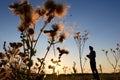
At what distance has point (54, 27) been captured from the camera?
7578mm

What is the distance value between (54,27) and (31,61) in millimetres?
1368

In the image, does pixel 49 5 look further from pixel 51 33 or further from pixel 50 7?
pixel 51 33

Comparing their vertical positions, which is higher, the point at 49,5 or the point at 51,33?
the point at 49,5

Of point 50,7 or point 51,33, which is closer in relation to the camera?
point 50,7

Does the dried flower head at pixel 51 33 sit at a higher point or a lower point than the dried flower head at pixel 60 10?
lower

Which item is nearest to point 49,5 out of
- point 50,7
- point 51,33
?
point 50,7

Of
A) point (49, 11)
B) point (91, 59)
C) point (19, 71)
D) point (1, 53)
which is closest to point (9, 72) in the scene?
point (19, 71)

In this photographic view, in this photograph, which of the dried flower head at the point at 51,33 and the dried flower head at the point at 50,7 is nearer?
the dried flower head at the point at 50,7

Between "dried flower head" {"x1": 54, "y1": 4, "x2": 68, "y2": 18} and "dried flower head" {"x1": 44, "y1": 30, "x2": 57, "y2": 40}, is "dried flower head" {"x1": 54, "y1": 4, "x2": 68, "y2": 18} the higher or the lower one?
the higher one

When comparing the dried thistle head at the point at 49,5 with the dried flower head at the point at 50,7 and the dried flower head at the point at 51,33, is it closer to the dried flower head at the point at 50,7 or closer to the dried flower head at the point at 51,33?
the dried flower head at the point at 50,7

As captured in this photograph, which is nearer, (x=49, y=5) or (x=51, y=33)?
(x=49, y=5)

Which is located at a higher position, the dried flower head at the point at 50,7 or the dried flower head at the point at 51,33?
the dried flower head at the point at 50,7

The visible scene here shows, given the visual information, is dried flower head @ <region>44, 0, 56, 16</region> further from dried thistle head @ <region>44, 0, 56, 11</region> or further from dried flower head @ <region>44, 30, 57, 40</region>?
dried flower head @ <region>44, 30, 57, 40</region>

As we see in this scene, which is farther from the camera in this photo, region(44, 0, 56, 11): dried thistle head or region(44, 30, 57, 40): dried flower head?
region(44, 30, 57, 40): dried flower head
